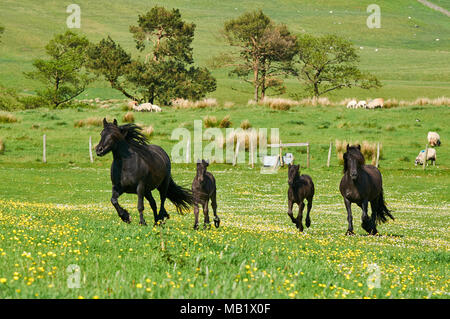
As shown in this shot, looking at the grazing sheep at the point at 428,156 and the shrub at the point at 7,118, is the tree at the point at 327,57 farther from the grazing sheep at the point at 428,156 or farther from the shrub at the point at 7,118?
the grazing sheep at the point at 428,156

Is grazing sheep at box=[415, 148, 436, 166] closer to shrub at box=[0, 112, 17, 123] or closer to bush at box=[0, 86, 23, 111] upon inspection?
shrub at box=[0, 112, 17, 123]

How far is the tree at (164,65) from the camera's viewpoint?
8150 cm

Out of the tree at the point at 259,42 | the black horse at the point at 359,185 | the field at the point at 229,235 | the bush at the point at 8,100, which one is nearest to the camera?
the field at the point at 229,235

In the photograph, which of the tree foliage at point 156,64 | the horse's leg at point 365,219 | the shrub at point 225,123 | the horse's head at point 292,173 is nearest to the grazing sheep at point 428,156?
the shrub at point 225,123

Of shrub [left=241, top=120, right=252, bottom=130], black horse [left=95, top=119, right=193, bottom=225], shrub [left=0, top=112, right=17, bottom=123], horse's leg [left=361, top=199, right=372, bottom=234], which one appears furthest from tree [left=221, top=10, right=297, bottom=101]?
black horse [left=95, top=119, right=193, bottom=225]

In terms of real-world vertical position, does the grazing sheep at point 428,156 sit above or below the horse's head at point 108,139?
below

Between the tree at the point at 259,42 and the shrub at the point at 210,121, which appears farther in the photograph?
the tree at the point at 259,42

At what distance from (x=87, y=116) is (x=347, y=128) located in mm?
26198

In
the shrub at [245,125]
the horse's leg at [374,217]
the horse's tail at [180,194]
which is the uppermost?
the shrub at [245,125]

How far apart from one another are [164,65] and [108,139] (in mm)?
69363

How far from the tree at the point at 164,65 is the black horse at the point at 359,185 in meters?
63.6

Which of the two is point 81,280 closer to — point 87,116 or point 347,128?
point 347,128

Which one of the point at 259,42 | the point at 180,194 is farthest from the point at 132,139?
the point at 259,42

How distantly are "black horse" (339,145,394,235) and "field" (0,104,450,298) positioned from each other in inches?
26.2
